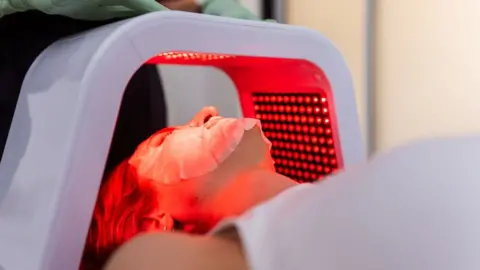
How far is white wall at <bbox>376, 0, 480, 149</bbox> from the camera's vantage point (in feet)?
3.90

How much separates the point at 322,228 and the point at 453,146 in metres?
0.09

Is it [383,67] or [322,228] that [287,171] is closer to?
[322,228]

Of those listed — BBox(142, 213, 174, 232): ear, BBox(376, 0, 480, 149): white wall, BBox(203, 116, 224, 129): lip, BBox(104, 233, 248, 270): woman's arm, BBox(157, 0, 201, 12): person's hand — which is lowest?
BBox(376, 0, 480, 149): white wall

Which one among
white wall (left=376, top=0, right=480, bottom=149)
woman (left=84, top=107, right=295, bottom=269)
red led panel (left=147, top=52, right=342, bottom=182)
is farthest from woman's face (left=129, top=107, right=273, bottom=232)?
white wall (left=376, top=0, right=480, bottom=149)

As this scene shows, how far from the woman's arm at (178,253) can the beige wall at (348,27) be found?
3.10ft

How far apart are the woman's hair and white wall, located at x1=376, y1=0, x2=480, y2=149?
25.7 inches

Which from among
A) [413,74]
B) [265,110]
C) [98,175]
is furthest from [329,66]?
[413,74]

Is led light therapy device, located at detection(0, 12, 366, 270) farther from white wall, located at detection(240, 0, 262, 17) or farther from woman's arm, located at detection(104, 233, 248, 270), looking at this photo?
white wall, located at detection(240, 0, 262, 17)

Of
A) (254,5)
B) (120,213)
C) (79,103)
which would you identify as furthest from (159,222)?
(254,5)

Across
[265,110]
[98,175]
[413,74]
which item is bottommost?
[413,74]

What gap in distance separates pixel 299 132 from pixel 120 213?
276 millimetres

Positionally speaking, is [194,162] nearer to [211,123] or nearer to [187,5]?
[211,123]

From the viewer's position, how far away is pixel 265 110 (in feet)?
2.73

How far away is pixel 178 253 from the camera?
0.42 m
